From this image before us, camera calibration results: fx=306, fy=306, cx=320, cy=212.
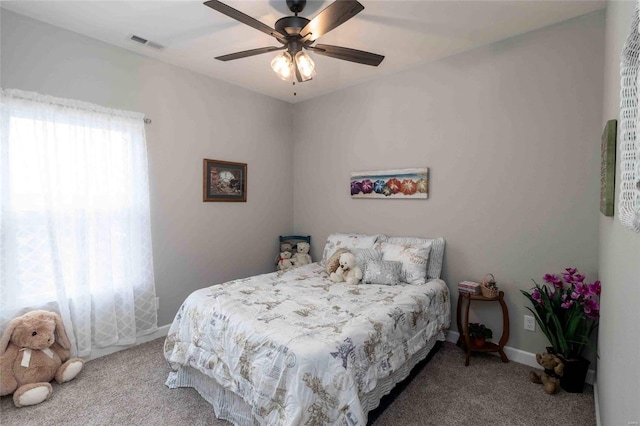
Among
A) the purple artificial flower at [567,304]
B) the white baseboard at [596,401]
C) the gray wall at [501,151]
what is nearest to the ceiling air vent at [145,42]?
the gray wall at [501,151]

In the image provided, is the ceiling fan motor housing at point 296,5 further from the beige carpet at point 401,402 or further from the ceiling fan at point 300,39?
the beige carpet at point 401,402

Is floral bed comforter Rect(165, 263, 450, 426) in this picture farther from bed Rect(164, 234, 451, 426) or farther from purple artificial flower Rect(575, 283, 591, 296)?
purple artificial flower Rect(575, 283, 591, 296)

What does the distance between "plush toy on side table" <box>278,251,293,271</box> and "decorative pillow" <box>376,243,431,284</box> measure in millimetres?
1369

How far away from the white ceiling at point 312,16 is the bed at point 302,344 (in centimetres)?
198

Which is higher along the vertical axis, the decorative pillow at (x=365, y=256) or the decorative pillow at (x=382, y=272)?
the decorative pillow at (x=365, y=256)

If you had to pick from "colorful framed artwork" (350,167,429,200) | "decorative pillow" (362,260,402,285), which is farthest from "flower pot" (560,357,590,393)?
"colorful framed artwork" (350,167,429,200)

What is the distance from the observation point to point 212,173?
3453mm

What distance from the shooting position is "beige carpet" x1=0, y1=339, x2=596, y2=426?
1914mm

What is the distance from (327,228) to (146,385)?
2.45 meters

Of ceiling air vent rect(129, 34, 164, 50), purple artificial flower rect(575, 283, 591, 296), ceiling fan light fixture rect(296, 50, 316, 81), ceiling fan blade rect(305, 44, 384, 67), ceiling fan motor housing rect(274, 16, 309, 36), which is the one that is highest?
ceiling air vent rect(129, 34, 164, 50)

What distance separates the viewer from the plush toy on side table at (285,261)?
12.8 ft

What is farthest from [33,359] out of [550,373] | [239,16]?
[550,373]

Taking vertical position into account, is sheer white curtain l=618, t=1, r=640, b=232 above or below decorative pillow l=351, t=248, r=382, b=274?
above

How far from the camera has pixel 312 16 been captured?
2.28 meters
